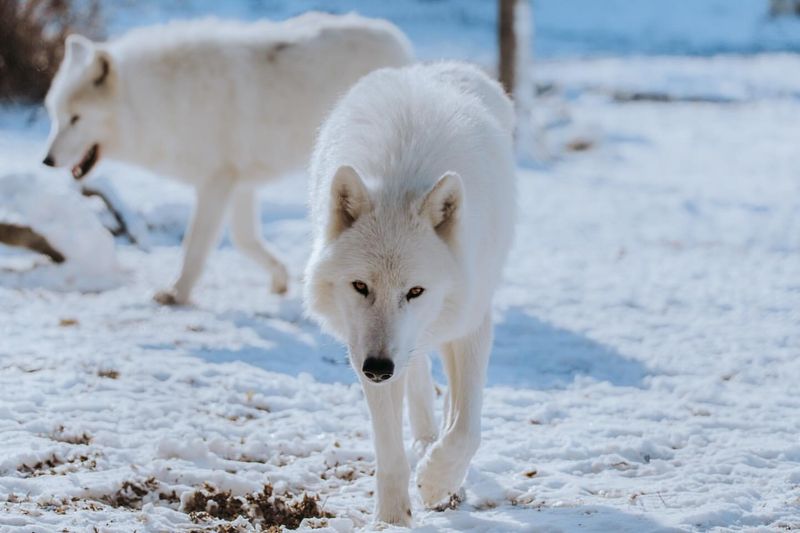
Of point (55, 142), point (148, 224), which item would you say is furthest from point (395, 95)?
point (148, 224)

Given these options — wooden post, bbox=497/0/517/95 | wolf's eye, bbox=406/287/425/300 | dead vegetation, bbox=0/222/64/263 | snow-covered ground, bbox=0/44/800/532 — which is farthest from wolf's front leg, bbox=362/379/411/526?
→ wooden post, bbox=497/0/517/95

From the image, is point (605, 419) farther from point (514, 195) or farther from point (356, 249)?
point (356, 249)

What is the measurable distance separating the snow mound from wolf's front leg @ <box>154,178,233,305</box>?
67 cm

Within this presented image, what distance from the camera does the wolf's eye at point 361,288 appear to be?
3271 millimetres

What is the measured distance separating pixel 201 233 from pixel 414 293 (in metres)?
4.02

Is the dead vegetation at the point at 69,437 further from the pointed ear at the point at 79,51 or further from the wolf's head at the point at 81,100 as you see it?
the pointed ear at the point at 79,51

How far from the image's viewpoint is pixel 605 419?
482 centimetres

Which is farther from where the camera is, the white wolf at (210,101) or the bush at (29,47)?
the bush at (29,47)

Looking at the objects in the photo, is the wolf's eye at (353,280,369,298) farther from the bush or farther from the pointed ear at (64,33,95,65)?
the bush

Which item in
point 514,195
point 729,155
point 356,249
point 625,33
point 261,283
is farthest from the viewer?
point 625,33

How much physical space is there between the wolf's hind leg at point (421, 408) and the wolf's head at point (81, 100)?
150 inches

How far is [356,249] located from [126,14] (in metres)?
20.0

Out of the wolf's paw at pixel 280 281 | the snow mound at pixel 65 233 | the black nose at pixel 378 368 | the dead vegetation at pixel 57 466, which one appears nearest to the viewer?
the black nose at pixel 378 368

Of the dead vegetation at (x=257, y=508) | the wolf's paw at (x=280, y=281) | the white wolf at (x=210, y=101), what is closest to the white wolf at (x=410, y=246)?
the dead vegetation at (x=257, y=508)
